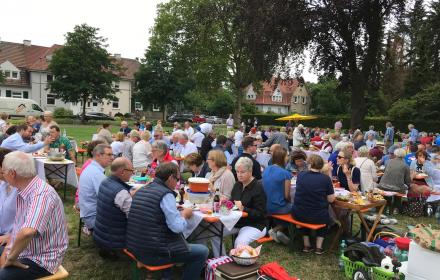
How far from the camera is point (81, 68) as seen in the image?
36.0 m

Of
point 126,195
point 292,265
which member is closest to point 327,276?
point 292,265

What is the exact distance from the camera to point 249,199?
5.06 metres

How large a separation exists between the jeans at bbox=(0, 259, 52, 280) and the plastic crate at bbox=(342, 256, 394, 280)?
346cm

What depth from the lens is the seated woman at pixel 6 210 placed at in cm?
367

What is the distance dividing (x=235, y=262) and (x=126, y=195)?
4.55ft

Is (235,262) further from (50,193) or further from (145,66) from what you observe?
(145,66)

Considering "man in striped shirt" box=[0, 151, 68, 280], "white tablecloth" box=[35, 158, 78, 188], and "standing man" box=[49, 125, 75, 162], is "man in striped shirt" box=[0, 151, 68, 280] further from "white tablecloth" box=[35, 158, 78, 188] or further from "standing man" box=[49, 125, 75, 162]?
"standing man" box=[49, 125, 75, 162]

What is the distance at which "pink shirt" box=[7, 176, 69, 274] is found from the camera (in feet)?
9.82

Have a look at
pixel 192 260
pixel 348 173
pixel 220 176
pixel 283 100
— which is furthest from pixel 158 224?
pixel 283 100

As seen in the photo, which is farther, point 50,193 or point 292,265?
point 292,265

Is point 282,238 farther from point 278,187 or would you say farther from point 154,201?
point 154,201

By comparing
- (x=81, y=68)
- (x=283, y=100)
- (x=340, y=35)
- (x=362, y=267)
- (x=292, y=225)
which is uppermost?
(x=340, y=35)

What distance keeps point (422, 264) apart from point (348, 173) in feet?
10.8

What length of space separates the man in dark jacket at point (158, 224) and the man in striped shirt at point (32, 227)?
2.57 ft
